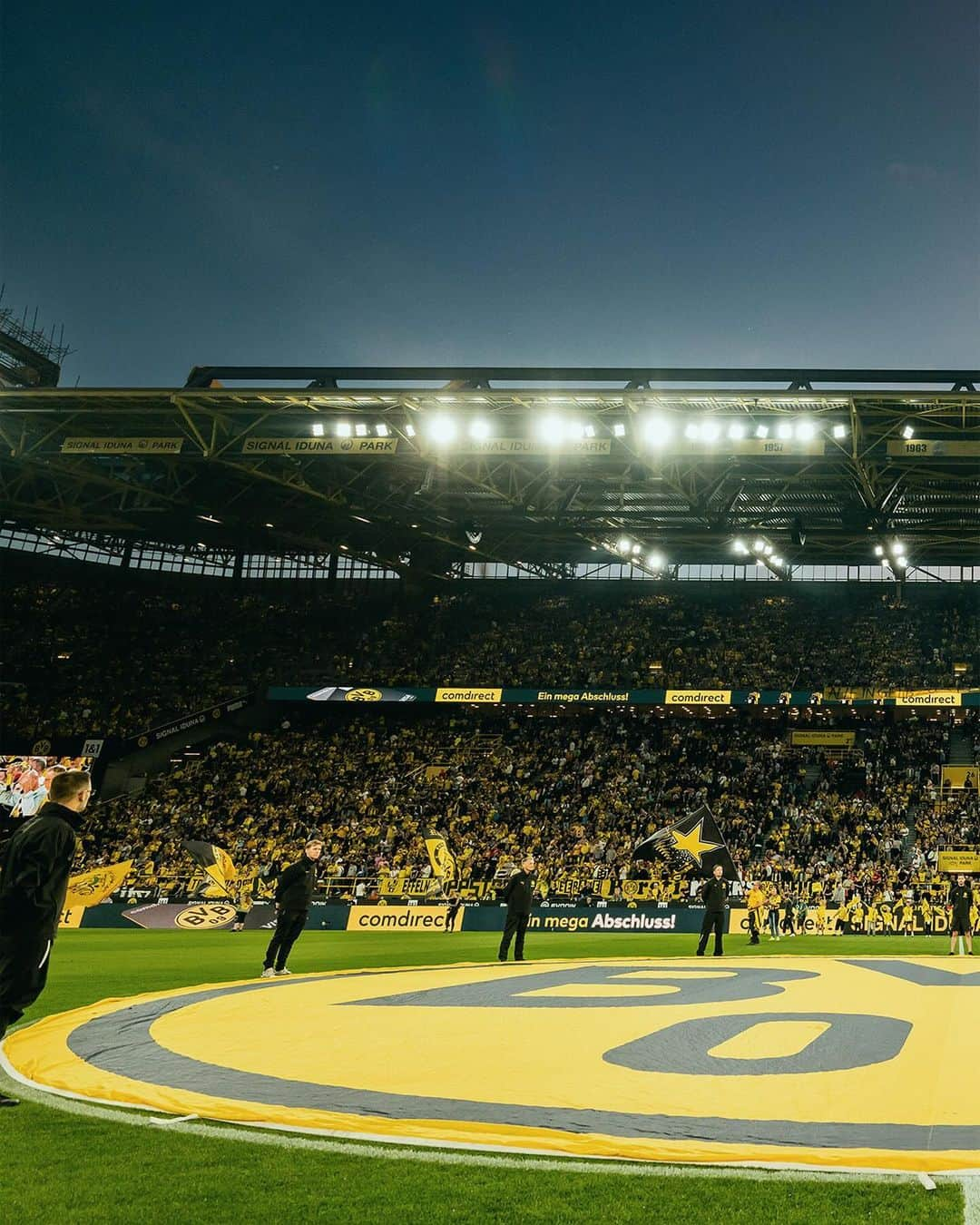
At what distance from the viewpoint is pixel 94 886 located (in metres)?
28.1

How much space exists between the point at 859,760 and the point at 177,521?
105 feet

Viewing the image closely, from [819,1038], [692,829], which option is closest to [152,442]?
[692,829]

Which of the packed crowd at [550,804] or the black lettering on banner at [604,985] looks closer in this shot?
the black lettering on banner at [604,985]

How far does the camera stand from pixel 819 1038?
8125 millimetres

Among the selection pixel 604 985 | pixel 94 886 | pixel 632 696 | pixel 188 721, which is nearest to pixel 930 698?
pixel 632 696

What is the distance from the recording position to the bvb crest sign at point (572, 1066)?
5309mm

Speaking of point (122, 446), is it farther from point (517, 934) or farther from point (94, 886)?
point (517, 934)

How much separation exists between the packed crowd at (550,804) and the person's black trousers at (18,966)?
24.3 metres

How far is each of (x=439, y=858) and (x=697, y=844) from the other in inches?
379

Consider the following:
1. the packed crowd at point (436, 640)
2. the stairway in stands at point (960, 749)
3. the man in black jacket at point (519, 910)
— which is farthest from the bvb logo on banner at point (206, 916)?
the stairway in stands at point (960, 749)

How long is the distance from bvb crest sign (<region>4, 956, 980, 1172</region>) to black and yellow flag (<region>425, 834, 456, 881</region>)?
19581 mm

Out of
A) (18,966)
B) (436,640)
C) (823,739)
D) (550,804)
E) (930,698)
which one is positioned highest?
(436,640)

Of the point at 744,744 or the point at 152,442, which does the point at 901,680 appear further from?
the point at 152,442

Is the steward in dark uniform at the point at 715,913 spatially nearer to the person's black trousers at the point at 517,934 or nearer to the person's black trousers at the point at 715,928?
the person's black trousers at the point at 715,928
